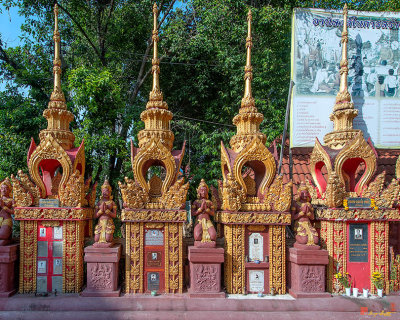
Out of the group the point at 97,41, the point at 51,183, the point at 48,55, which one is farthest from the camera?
the point at 97,41

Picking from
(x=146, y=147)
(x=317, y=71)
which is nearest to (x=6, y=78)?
(x=146, y=147)

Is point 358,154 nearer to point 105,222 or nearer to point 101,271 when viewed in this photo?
point 105,222

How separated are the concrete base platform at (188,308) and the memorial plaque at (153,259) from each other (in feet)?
2.12

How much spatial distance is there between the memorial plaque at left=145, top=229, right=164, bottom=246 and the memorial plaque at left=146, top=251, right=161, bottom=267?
19 cm

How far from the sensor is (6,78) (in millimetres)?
10898

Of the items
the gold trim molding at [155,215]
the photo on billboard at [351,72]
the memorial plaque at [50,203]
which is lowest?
the gold trim molding at [155,215]

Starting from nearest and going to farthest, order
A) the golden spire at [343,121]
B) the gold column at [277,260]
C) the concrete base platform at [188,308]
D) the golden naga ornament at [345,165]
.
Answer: the concrete base platform at [188,308]
the gold column at [277,260]
the golden naga ornament at [345,165]
the golden spire at [343,121]

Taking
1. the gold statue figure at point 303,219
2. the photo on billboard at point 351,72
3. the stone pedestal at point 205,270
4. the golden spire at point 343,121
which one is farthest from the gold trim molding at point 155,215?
the photo on billboard at point 351,72

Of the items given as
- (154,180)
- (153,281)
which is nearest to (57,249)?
(153,281)

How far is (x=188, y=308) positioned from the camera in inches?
232

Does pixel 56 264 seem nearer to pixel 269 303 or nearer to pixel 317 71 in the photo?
pixel 269 303

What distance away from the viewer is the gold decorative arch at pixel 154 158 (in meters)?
6.48

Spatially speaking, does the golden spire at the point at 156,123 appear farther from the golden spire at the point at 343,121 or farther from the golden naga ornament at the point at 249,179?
the golden spire at the point at 343,121

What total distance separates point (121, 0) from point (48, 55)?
3.71 meters
